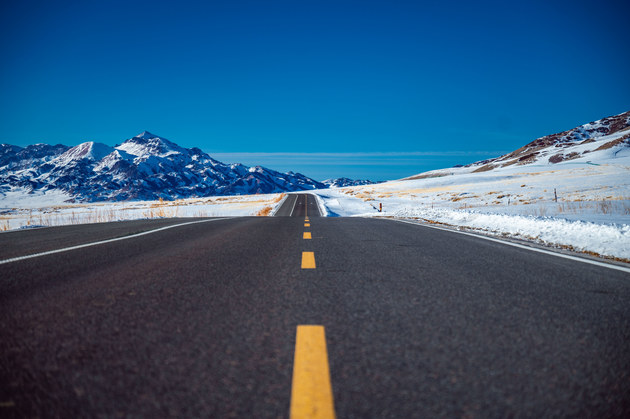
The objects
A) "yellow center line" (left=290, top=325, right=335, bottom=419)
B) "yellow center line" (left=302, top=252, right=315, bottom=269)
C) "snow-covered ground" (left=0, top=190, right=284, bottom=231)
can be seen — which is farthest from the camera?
"snow-covered ground" (left=0, top=190, right=284, bottom=231)

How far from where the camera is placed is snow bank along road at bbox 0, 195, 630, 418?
152cm

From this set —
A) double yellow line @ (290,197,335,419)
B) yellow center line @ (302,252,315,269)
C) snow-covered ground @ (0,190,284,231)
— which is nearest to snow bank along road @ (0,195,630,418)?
double yellow line @ (290,197,335,419)

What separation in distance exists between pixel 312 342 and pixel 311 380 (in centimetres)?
46

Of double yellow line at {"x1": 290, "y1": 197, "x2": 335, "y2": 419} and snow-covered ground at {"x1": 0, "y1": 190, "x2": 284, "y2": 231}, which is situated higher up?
snow-covered ground at {"x1": 0, "y1": 190, "x2": 284, "y2": 231}

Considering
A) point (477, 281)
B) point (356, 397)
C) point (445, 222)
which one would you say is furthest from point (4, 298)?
point (445, 222)

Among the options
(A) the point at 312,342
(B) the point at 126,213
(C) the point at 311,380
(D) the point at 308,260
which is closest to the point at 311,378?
(C) the point at 311,380

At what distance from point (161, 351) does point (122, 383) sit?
0.34 meters

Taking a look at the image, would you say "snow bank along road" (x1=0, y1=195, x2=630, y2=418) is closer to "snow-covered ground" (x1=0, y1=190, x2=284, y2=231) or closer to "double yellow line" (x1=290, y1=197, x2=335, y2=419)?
"double yellow line" (x1=290, y1=197, x2=335, y2=419)

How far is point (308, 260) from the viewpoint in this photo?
4.88 m

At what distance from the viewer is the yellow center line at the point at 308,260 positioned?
446 cm

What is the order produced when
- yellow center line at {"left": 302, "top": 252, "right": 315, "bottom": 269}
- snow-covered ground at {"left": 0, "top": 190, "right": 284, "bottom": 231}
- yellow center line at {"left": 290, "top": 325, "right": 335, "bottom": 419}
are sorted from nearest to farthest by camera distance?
yellow center line at {"left": 290, "top": 325, "right": 335, "bottom": 419}
yellow center line at {"left": 302, "top": 252, "right": 315, "bottom": 269}
snow-covered ground at {"left": 0, "top": 190, "right": 284, "bottom": 231}

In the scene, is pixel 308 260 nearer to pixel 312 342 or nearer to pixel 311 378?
pixel 312 342

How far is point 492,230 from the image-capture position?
368 inches

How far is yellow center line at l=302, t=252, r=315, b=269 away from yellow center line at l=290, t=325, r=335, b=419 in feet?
7.29
